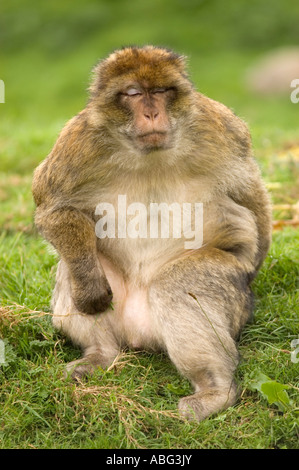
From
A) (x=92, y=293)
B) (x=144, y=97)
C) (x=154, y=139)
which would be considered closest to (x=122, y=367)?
(x=92, y=293)

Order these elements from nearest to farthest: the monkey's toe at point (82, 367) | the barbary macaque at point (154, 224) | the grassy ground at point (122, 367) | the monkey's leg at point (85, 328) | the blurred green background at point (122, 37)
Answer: the grassy ground at point (122, 367), the barbary macaque at point (154, 224), the monkey's toe at point (82, 367), the monkey's leg at point (85, 328), the blurred green background at point (122, 37)

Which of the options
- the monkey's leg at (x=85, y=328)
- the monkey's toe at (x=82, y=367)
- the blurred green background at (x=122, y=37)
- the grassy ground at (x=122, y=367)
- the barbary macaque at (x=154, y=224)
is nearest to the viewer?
the grassy ground at (x=122, y=367)

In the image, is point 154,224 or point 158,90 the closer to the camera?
point 158,90

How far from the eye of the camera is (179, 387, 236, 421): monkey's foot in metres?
3.57

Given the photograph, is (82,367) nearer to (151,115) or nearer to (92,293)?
(92,293)

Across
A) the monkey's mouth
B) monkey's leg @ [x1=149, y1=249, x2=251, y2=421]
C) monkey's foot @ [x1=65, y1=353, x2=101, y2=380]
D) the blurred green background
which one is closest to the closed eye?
the monkey's mouth

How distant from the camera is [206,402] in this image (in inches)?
143

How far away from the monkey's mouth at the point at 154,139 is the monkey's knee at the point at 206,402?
1151 millimetres

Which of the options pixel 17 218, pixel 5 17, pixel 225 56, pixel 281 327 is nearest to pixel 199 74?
pixel 225 56

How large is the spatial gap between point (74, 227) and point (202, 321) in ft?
2.52

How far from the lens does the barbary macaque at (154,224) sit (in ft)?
12.0

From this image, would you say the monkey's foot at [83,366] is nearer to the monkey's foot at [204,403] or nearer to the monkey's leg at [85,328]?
the monkey's leg at [85,328]

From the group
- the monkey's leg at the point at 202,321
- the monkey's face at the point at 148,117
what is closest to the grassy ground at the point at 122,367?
the monkey's leg at the point at 202,321
